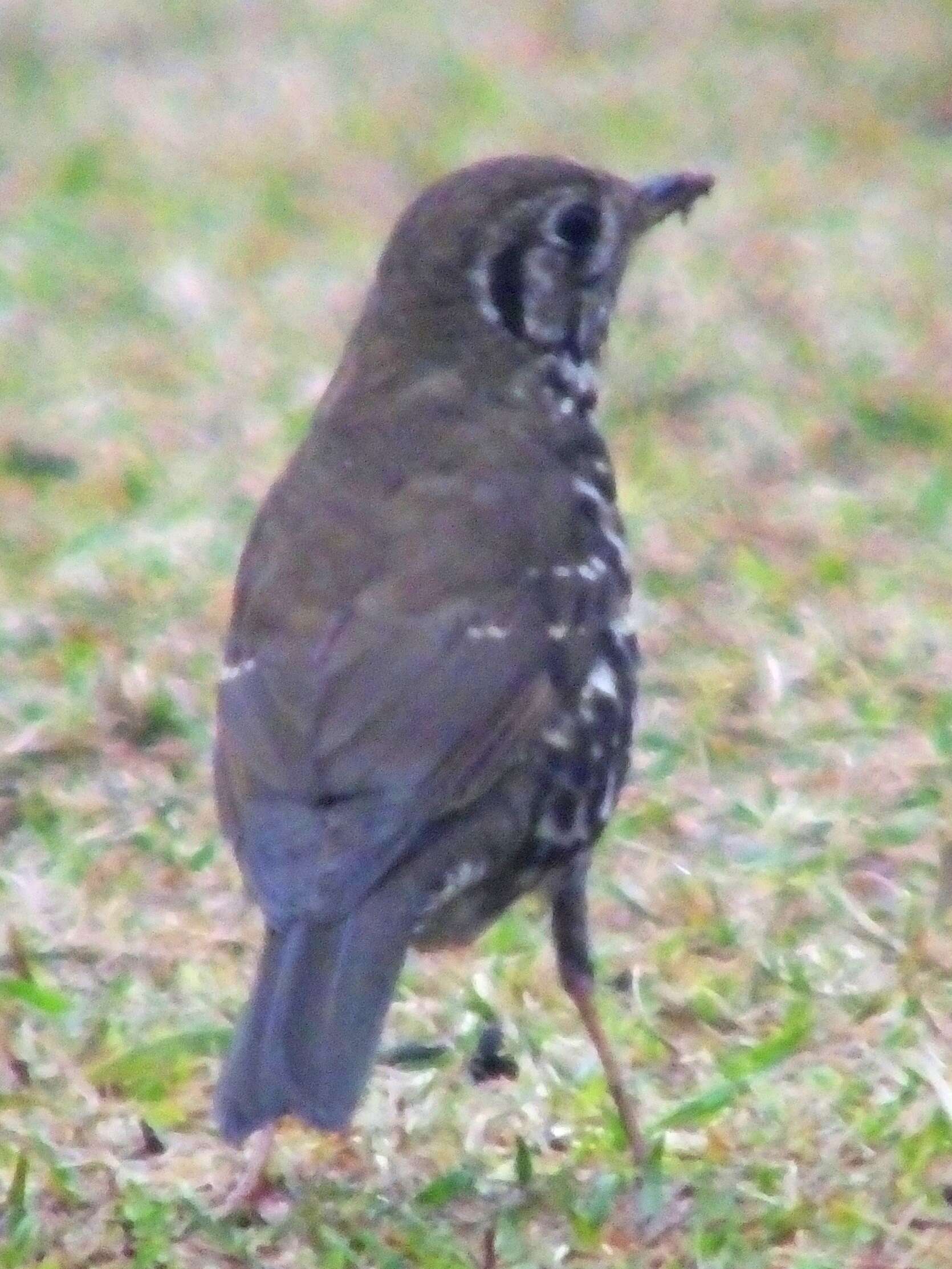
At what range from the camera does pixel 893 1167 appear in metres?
4.89

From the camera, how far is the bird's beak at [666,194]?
5664 mm

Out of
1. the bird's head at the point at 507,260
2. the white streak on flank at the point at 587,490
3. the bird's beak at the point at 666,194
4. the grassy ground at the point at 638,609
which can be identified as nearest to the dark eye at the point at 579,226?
the bird's head at the point at 507,260

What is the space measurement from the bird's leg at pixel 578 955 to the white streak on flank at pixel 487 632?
1.33 ft

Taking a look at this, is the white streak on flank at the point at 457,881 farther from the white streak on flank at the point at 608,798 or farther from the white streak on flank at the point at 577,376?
the white streak on flank at the point at 577,376

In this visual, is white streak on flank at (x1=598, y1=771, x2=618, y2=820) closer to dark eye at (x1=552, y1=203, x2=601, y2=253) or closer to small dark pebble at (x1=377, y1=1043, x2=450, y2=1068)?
small dark pebble at (x1=377, y1=1043, x2=450, y2=1068)

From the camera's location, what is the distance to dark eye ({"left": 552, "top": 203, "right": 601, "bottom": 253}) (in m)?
5.45

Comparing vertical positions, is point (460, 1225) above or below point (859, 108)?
below

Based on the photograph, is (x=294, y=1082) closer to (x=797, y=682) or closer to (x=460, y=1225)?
(x=460, y=1225)

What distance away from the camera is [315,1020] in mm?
4465

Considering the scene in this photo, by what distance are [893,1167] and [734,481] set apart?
3.13 meters

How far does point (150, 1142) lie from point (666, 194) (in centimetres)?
185

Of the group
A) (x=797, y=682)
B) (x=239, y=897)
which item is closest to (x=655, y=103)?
(x=797, y=682)

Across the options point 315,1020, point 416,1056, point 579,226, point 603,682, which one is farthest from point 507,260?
point 315,1020

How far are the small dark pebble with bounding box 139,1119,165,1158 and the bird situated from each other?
0.76 ft
